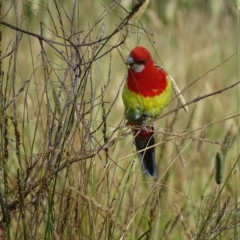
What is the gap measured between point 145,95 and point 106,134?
18 cm

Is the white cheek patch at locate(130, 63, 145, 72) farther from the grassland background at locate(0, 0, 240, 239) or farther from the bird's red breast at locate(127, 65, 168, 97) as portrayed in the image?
the grassland background at locate(0, 0, 240, 239)

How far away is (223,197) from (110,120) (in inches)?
34.0

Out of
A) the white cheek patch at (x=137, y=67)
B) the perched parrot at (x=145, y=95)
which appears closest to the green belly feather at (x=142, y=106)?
the perched parrot at (x=145, y=95)

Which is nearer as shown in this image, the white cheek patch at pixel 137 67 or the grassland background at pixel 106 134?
the grassland background at pixel 106 134

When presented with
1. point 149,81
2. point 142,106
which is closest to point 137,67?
point 149,81

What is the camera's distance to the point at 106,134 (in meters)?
2.27

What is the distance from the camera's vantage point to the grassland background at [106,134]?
1.63 m

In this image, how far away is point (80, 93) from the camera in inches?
65.9

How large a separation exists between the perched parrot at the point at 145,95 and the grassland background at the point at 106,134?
0.06 m

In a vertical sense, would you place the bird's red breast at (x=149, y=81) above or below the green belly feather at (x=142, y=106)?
above

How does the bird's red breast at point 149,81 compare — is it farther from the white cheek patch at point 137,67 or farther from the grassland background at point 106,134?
the grassland background at point 106,134

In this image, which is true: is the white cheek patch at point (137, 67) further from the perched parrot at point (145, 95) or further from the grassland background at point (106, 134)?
the grassland background at point (106, 134)

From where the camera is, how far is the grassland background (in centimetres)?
163

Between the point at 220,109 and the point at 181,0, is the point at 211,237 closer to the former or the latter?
the point at 220,109
